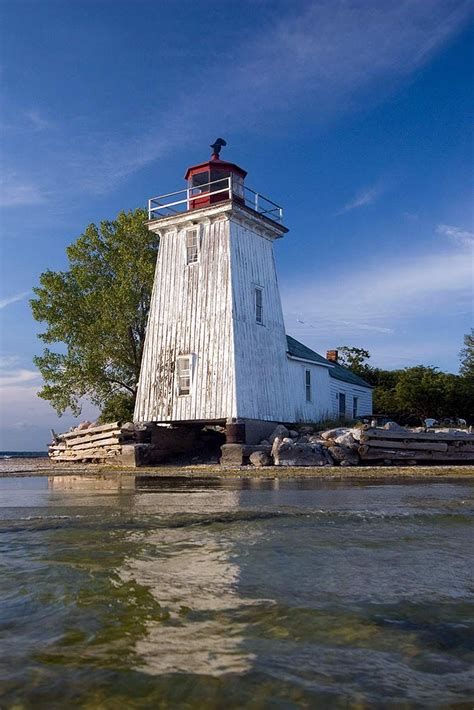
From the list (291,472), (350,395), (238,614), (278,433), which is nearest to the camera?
(238,614)

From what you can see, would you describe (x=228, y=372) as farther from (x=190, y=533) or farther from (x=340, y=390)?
(x=190, y=533)

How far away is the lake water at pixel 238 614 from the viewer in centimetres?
282

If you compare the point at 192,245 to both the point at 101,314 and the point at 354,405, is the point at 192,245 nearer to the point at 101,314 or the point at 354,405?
the point at 101,314

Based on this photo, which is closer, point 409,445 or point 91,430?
point 409,445

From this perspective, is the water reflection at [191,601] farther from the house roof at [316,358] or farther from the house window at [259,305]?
the house roof at [316,358]

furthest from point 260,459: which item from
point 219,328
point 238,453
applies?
point 219,328

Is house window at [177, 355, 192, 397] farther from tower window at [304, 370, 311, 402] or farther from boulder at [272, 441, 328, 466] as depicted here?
tower window at [304, 370, 311, 402]

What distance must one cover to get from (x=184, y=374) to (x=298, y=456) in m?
6.88

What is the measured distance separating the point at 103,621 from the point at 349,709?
1.74 m

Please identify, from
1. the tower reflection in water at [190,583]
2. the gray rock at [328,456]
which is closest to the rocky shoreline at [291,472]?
the gray rock at [328,456]

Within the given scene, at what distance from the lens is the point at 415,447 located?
74.2ft

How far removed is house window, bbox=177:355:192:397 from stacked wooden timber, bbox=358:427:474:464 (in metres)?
7.81

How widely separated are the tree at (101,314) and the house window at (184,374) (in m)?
6.64

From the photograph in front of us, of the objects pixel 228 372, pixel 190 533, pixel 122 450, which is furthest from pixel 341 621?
pixel 122 450
